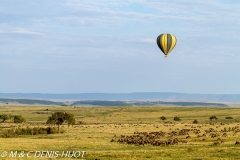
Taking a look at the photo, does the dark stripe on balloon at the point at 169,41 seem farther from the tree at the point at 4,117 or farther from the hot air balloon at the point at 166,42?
the tree at the point at 4,117

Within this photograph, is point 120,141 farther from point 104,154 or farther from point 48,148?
point 104,154

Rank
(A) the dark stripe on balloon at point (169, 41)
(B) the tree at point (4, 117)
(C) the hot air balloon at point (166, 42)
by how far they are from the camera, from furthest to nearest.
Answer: (B) the tree at point (4, 117)
(C) the hot air balloon at point (166, 42)
(A) the dark stripe on balloon at point (169, 41)

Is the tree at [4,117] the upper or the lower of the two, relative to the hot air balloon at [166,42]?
lower

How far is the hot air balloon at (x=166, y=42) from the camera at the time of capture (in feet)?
221

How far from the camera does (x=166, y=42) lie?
2655 inches

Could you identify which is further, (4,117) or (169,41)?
(4,117)

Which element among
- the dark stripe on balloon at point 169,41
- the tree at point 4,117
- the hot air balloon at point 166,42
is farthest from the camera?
the tree at point 4,117

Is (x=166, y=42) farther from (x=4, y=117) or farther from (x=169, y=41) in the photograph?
(x=4, y=117)

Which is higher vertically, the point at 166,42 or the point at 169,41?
the point at 169,41

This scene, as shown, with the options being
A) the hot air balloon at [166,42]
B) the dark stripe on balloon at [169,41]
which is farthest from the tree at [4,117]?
the dark stripe on balloon at [169,41]

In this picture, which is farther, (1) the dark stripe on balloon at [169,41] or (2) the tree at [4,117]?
(2) the tree at [4,117]

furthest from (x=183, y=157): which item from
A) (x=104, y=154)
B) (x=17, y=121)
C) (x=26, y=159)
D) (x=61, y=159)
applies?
(x=17, y=121)

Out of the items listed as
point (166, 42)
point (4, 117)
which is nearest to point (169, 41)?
point (166, 42)

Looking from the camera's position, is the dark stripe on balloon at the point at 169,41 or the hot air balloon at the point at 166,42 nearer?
the dark stripe on balloon at the point at 169,41
